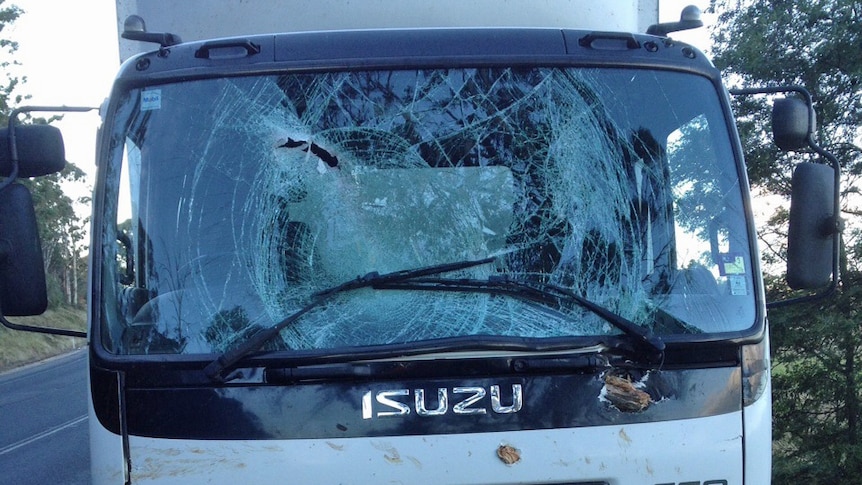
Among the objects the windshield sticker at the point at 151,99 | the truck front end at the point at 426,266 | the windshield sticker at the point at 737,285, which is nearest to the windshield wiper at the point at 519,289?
the truck front end at the point at 426,266

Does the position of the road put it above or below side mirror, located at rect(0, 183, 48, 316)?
below

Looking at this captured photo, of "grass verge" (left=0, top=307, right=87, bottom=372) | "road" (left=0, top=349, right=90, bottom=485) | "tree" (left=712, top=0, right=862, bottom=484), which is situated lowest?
"grass verge" (left=0, top=307, right=87, bottom=372)

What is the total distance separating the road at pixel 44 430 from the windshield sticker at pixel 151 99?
815 cm

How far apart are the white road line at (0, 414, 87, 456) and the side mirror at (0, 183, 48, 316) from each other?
1095 centimetres

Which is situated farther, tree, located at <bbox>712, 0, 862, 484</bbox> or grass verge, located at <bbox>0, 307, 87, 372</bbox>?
grass verge, located at <bbox>0, 307, 87, 372</bbox>

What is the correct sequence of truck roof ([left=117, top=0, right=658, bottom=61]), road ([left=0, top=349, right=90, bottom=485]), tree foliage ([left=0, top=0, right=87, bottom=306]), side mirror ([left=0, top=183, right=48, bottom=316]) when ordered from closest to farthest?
1. side mirror ([left=0, top=183, right=48, bottom=316])
2. truck roof ([left=117, top=0, right=658, bottom=61])
3. road ([left=0, top=349, right=90, bottom=485])
4. tree foliage ([left=0, top=0, right=87, bottom=306])

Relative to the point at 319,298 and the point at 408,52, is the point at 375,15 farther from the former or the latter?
the point at 319,298

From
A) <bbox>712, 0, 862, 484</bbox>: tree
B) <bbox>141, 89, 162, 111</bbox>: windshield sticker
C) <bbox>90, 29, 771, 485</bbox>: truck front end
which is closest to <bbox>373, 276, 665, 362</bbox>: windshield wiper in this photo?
<bbox>90, 29, 771, 485</bbox>: truck front end

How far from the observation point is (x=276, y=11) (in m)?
3.69

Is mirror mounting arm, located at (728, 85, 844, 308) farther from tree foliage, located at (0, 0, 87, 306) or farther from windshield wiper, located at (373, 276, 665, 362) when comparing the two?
tree foliage, located at (0, 0, 87, 306)

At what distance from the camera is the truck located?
2.75m

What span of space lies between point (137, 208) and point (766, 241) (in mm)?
7267

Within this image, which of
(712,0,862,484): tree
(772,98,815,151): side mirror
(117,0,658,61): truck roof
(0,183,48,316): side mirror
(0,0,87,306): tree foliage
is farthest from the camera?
(0,0,87,306): tree foliage

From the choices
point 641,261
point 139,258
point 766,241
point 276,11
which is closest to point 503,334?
point 641,261
